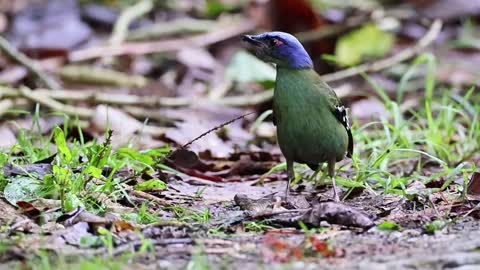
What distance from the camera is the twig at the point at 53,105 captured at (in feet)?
20.0

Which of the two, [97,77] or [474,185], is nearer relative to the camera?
[474,185]

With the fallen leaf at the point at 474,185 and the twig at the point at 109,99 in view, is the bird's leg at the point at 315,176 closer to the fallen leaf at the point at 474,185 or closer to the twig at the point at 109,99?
the fallen leaf at the point at 474,185

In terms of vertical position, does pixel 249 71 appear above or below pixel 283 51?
below

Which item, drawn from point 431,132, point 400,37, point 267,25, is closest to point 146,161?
point 431,132

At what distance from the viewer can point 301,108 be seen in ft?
13.7

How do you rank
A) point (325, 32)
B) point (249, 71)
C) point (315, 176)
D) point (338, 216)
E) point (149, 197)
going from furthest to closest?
point (325, 32) → point (249, 71) → point (315, 176) → point (149, 197) → point (338, 216)

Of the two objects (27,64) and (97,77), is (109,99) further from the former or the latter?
(97,77)

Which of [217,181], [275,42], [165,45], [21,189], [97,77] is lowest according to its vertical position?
[97,77]

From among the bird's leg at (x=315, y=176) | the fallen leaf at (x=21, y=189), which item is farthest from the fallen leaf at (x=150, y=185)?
the bird's leg at (x=315, y=176)

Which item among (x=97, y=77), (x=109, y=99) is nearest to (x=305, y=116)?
(x=109, y=99)

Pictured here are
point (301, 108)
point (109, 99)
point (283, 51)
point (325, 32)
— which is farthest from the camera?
point (325, 32)

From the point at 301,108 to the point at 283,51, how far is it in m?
0.31

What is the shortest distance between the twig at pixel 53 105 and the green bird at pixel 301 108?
214cm

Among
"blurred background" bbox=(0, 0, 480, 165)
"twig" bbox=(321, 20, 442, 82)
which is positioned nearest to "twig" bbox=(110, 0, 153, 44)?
"blurred background" bbox=(0, 0, 480, 165)
